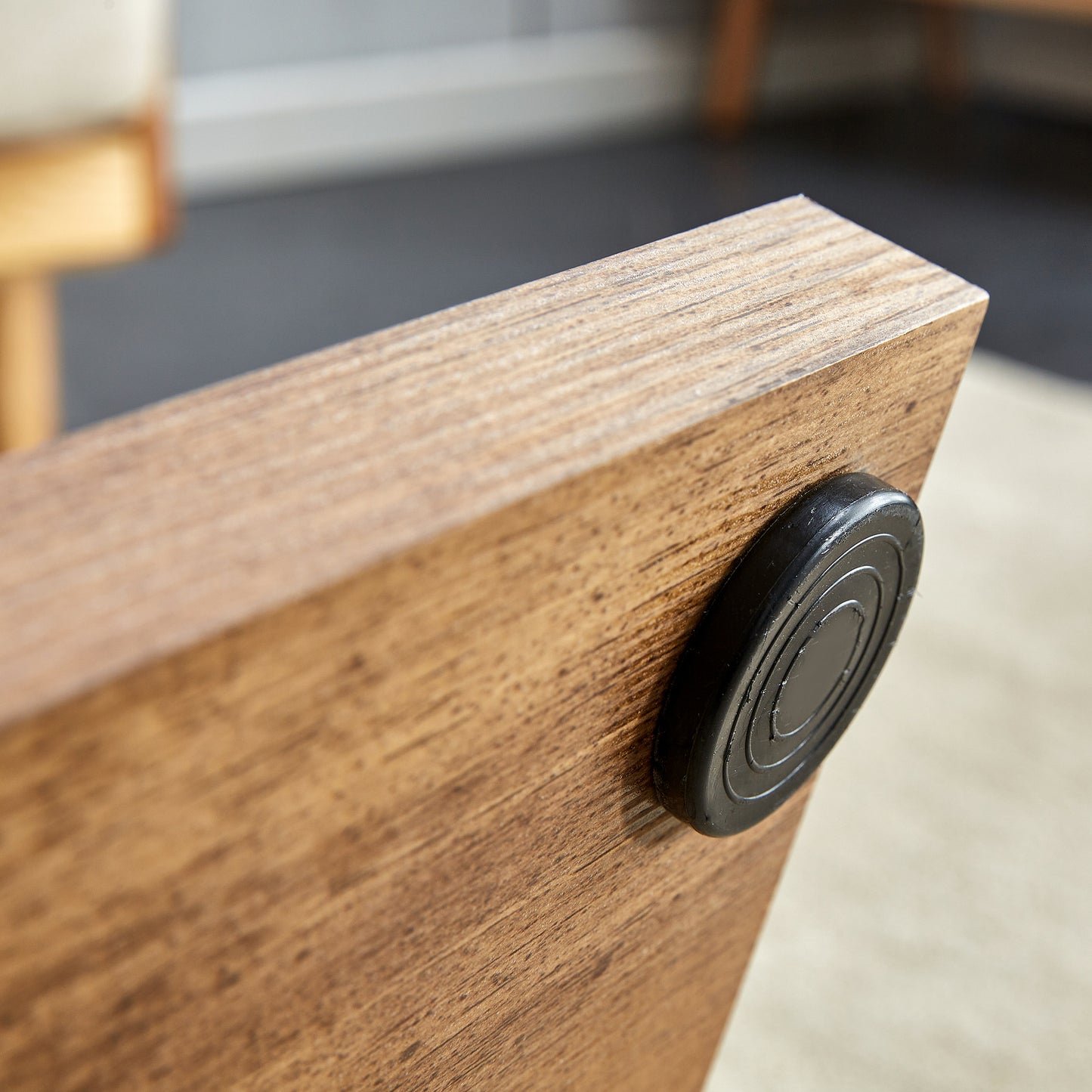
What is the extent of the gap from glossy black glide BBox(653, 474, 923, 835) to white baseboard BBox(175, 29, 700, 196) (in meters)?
1.72

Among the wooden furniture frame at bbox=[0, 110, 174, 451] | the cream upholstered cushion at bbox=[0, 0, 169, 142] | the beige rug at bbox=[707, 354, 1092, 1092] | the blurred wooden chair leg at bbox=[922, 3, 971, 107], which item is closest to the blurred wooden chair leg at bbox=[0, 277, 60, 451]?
A: the wooden furniture frame at bbox=[0, 110, 174, 451]

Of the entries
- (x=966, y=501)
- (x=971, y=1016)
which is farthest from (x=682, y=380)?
(x=966, y=501)

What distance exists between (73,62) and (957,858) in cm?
83

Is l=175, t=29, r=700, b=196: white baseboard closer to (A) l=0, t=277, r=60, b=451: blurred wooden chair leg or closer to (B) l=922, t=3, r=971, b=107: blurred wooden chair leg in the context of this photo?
(B) l=922, t=3, r=971, b=107: blurred wooden chair leg

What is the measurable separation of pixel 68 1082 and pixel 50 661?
0.08 m

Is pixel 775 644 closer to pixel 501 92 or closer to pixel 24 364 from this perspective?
pixel 24 364

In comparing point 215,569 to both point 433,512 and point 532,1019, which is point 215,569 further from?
point 532,1019

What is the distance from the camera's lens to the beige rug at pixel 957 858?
0.70 metres

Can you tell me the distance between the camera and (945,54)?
8.02 feet

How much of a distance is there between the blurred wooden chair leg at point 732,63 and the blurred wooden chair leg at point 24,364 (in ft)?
4.84

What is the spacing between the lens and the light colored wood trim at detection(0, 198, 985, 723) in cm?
18

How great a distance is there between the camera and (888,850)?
838 mm

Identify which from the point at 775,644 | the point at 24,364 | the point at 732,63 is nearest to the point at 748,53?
the point at 732,63

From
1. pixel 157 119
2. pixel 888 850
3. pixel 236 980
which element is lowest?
pixel 888 850
